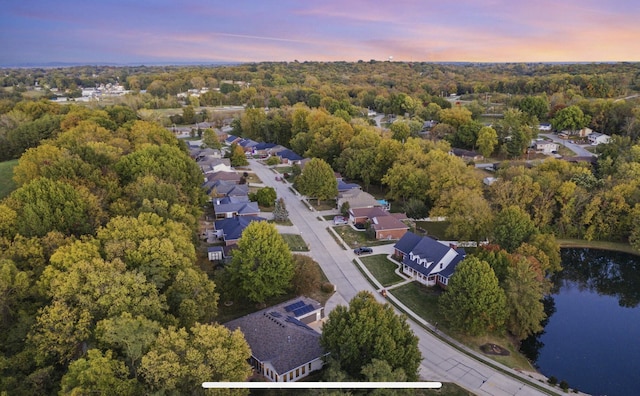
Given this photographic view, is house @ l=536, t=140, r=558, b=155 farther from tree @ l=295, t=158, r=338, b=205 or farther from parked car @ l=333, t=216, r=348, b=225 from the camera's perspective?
parked car @ l=333, t=216, r=348, b=225

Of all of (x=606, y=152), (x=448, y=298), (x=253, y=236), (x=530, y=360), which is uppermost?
(x=606, y=152)

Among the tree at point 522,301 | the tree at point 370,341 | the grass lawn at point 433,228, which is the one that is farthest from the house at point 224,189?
the tree at point 522,301

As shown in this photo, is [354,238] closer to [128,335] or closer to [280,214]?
[280,214]

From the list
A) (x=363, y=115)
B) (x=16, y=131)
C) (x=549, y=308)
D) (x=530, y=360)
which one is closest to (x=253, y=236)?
(x=530, y=360)

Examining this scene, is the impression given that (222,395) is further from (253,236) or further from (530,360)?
(530,360)

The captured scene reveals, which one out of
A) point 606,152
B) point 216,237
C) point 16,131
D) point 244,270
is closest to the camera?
point 244,270

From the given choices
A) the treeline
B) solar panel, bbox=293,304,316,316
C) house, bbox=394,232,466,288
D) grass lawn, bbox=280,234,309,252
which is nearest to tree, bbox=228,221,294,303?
solar panel, bbox=293,304,316,316
